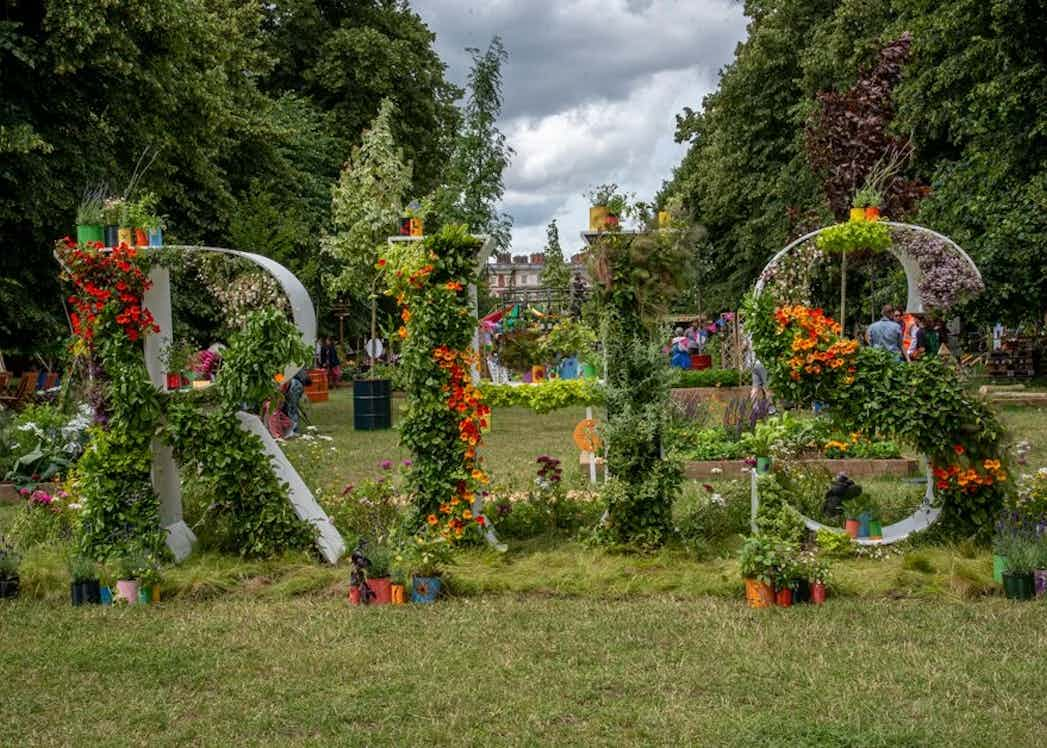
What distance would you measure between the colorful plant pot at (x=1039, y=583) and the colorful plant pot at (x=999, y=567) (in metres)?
0.18

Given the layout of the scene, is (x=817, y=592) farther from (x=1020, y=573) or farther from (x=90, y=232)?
(x=90, y=232)

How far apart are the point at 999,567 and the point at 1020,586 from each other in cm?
25

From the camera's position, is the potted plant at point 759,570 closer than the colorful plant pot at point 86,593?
Yes

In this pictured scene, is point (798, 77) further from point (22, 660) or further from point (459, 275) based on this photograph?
point (22, 660)

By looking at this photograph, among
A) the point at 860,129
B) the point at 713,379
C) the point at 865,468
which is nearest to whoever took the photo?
the point at 865,468

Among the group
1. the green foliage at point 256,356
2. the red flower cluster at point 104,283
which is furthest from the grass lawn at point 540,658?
the red flower cluster at point 104,283

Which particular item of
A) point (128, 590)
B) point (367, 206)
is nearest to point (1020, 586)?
point (128, 590)

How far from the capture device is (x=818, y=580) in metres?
6.57

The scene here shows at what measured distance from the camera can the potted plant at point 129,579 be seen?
7.02 metres

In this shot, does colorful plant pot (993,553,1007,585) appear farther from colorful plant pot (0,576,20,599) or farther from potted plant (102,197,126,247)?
potted plant (102,197,126,247)

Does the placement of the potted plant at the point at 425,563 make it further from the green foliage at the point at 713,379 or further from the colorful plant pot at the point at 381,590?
the green foliage at the point at 713,379

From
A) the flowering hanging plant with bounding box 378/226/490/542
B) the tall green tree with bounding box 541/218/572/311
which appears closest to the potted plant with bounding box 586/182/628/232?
the flowering hanging plant with bounding box 378/226/490/542

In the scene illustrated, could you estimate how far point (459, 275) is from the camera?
810 cm

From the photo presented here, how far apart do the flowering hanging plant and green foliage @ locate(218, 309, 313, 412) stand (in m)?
0.87
